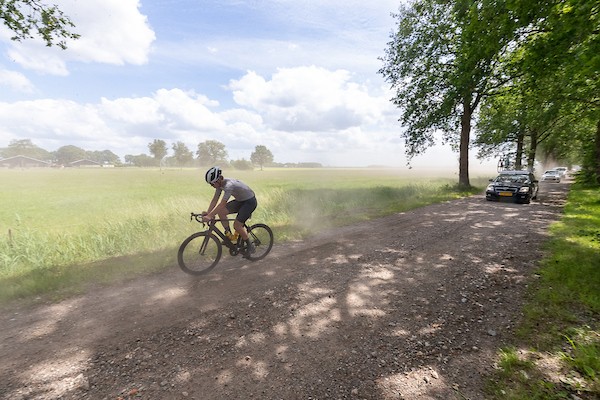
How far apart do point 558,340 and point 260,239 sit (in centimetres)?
597

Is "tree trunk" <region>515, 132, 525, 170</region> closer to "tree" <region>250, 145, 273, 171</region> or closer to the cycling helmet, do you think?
the cycling helmet

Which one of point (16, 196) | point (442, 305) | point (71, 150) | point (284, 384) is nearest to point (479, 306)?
point (442, 305)

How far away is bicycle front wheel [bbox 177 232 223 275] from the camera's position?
5965mm

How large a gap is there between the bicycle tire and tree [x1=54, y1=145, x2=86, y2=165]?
14614cm

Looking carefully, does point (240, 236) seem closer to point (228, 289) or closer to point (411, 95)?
point (228, 289)

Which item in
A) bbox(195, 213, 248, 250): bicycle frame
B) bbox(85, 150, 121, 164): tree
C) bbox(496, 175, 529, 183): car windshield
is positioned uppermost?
bbox(85, 150, 121, 164): tree

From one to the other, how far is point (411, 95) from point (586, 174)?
1740cm

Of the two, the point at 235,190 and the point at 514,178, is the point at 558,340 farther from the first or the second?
the point at 514,178

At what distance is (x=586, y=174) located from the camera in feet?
78.0

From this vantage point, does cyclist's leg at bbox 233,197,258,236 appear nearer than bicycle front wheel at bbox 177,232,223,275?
No

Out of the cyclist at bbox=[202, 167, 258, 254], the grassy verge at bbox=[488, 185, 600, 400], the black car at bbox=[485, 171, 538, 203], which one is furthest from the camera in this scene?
the black car at bbox=[485, 171, 538, 203]

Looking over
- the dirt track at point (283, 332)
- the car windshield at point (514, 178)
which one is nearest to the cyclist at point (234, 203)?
the dirt track at point (283, 332)

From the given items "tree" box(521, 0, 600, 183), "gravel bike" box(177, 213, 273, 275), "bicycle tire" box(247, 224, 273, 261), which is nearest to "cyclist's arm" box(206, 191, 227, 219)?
"gravel bike" box(177, 213, 273, 275)

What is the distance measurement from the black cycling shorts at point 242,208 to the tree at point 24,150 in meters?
138
